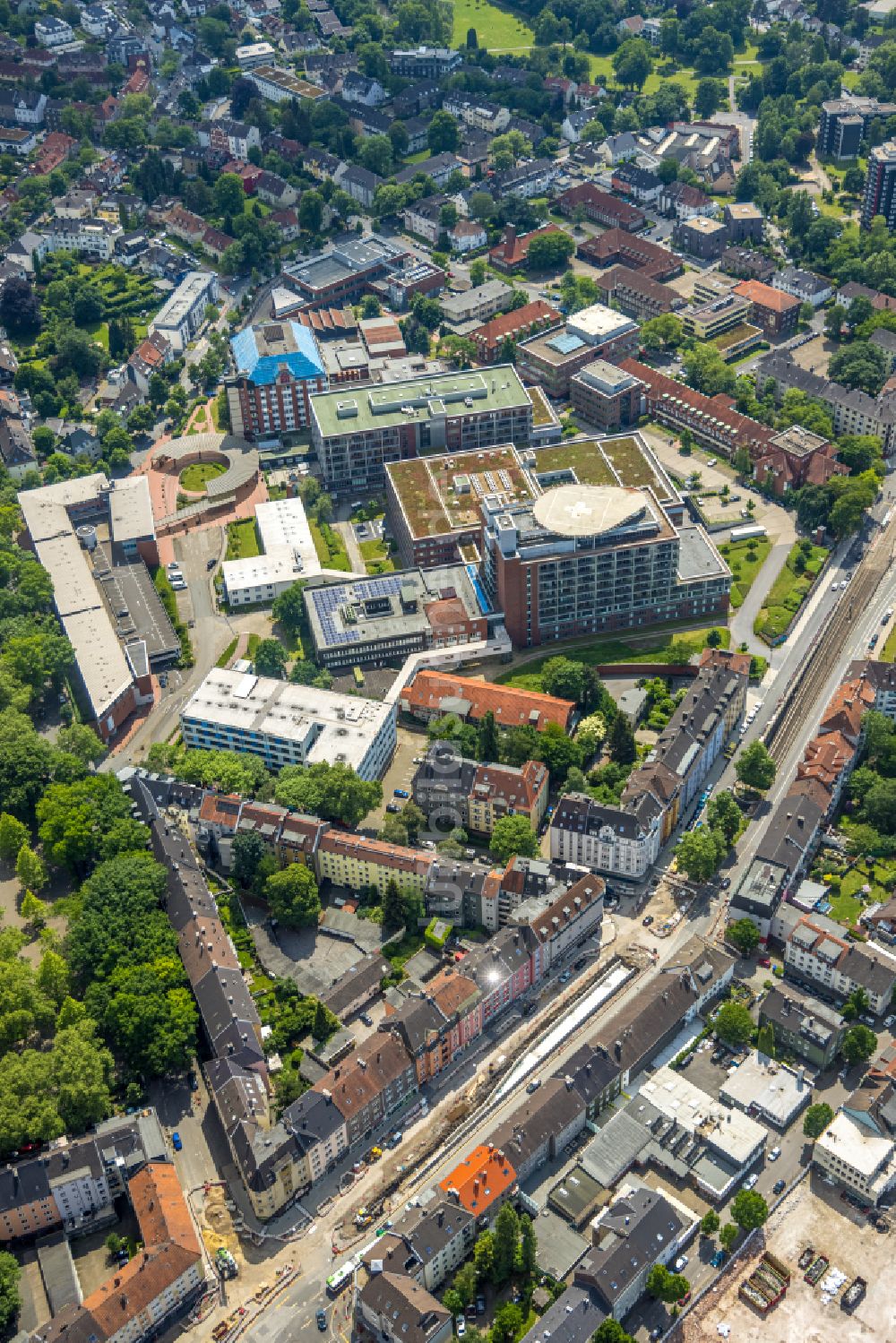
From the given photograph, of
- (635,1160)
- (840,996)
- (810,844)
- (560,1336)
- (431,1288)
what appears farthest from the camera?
(810,844)

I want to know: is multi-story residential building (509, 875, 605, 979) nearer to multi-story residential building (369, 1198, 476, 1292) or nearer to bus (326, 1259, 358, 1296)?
multi-story residential building (369, 1198, 476, 1292)

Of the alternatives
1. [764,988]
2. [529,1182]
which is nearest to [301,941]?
[529,1182]

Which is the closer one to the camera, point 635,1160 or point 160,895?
point 635,1160

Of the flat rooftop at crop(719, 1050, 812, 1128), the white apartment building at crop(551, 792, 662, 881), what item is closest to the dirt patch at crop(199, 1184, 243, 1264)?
the flat rooftop at crop(719, 1050, 812, 1128)

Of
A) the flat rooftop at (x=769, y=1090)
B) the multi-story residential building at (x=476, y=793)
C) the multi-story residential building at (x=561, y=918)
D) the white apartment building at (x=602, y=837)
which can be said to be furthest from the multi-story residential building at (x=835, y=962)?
the multi-story residential building at (x=476, y=793)

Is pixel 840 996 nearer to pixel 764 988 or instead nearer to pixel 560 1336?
pixel 764 988

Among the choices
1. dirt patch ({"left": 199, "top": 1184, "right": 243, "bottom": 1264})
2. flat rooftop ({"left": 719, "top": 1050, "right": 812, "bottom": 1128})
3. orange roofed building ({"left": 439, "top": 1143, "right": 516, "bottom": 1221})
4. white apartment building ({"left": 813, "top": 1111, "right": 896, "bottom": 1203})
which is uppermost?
orange roofed building ({"left": 439, "top": 1143, "right": 516, "bottom": 1221})
